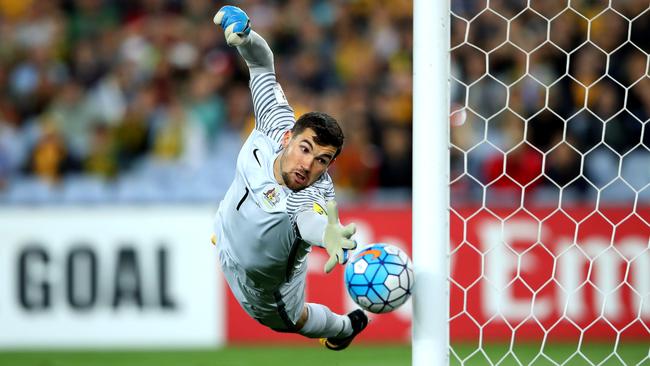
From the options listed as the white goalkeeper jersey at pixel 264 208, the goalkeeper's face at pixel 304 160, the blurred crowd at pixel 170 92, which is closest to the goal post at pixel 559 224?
the blurred crowd at pixel 170 92

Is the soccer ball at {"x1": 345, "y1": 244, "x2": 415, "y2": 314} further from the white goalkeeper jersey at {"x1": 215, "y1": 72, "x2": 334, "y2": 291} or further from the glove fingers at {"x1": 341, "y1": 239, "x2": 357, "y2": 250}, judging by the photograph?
the glove fingers at {"x1": 341, "y1": 239, "x2": 357, "y2": 250}

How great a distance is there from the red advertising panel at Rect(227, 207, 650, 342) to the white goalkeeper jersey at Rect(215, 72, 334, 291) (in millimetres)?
3854

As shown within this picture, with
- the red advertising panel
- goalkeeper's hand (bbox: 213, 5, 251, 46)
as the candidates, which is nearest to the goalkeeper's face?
goalkeeper's hand (bbox: 213, 5, 251, 46)

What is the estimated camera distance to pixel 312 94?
1045 cm

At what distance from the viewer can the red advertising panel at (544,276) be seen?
28.4 feet

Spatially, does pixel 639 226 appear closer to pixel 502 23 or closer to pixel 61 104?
pixel 502 23

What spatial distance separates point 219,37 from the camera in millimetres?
11016

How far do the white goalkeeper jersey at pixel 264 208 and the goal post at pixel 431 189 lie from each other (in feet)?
1.60

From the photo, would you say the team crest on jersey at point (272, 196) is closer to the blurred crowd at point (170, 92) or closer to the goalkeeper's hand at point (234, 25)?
the goalkeeper's hand at point (234, 25)

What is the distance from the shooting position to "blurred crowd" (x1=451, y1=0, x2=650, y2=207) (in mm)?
8805

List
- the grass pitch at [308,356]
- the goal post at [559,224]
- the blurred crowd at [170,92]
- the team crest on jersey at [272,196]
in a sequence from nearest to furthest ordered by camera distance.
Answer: the team crest on jersey at [272,196]
the grass pitch at [308,356]
the goal post at [559,224]
the blurred crowd at [170,92]

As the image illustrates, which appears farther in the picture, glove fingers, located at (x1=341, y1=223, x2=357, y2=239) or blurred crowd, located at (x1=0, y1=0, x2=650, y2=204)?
blurred crowd, located at (x1=0, y1=0, x2=650, y2=204)

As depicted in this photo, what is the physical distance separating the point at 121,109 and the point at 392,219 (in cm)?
325

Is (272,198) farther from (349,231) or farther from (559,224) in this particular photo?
(559,224)
